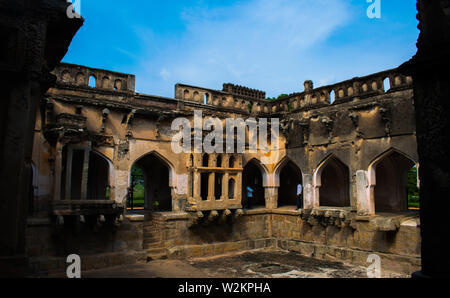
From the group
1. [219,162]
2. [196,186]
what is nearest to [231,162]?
[219,162]

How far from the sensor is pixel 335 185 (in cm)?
1566

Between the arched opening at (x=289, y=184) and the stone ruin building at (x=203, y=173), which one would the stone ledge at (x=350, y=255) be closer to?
the stone ruin building at (x=203, y=173)

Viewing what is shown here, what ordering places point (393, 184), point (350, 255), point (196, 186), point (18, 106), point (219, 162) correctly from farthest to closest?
point (393, 184), point (219, 162), point (196, 186), point (350, 255), point (18, 106)

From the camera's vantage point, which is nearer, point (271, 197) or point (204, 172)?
point (204, 172)

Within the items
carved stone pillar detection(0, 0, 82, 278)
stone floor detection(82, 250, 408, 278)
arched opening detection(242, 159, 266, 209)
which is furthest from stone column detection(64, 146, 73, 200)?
arched opening detection(242, 159, 266, 209)

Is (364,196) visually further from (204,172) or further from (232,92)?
(232,92)

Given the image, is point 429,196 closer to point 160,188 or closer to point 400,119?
point 400,119

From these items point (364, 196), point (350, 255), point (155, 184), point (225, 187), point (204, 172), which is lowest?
point (350, 255)

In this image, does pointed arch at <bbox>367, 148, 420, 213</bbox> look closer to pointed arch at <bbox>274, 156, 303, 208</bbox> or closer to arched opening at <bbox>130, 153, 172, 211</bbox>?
pointed arch at <bbox>274, 156, 303, 208</bbox>

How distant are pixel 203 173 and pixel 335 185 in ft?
22.6

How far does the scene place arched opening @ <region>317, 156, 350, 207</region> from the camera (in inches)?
594

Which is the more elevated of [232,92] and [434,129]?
[232,92]

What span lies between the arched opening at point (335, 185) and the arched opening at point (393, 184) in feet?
Answer: 4.28
